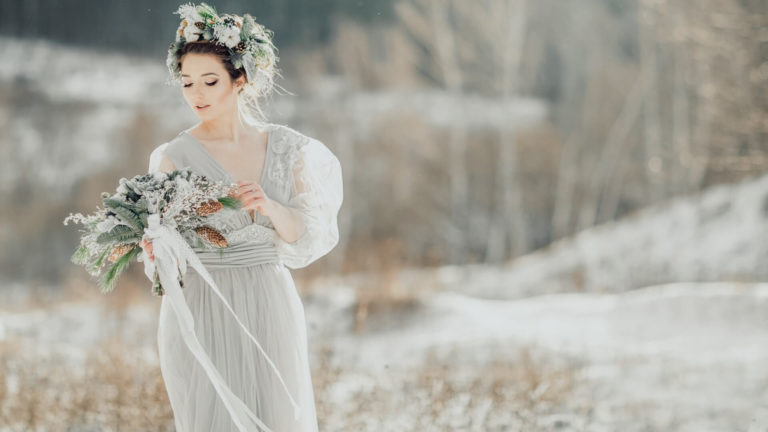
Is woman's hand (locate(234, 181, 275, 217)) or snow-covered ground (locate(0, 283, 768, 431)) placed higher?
woman's hand (locate(234, 181, 275, 217))

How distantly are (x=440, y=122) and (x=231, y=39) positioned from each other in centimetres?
875

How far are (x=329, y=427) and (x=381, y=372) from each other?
2.35m

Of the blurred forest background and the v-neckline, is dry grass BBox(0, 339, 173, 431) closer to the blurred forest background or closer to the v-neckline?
the v-neckline

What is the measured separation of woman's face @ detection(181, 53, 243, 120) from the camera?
2.27 meters

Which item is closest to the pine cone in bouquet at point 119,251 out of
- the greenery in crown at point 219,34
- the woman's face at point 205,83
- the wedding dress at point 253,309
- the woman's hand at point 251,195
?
the wedding dress at point 253,309

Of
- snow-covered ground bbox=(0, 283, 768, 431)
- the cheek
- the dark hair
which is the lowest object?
snow-covered ground bbox=(0, 283, 768, 431)

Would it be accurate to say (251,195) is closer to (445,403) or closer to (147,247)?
(147,247)

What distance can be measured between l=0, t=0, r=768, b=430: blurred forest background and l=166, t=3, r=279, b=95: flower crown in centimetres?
793

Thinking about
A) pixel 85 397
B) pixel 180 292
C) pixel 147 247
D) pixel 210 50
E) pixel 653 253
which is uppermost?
pixel 210 50

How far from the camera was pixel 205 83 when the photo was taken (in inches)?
89.4

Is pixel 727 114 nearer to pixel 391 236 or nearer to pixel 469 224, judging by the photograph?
pixel 469 224

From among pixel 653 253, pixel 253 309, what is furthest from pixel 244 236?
pixel 653 253

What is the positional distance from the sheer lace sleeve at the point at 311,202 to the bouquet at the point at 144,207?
272 millimetres

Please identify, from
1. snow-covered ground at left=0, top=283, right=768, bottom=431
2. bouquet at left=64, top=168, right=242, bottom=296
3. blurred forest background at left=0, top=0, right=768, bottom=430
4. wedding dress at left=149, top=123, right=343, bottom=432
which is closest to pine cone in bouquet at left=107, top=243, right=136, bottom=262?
bouquet at left=64, top=168, right=242, bottom=296
